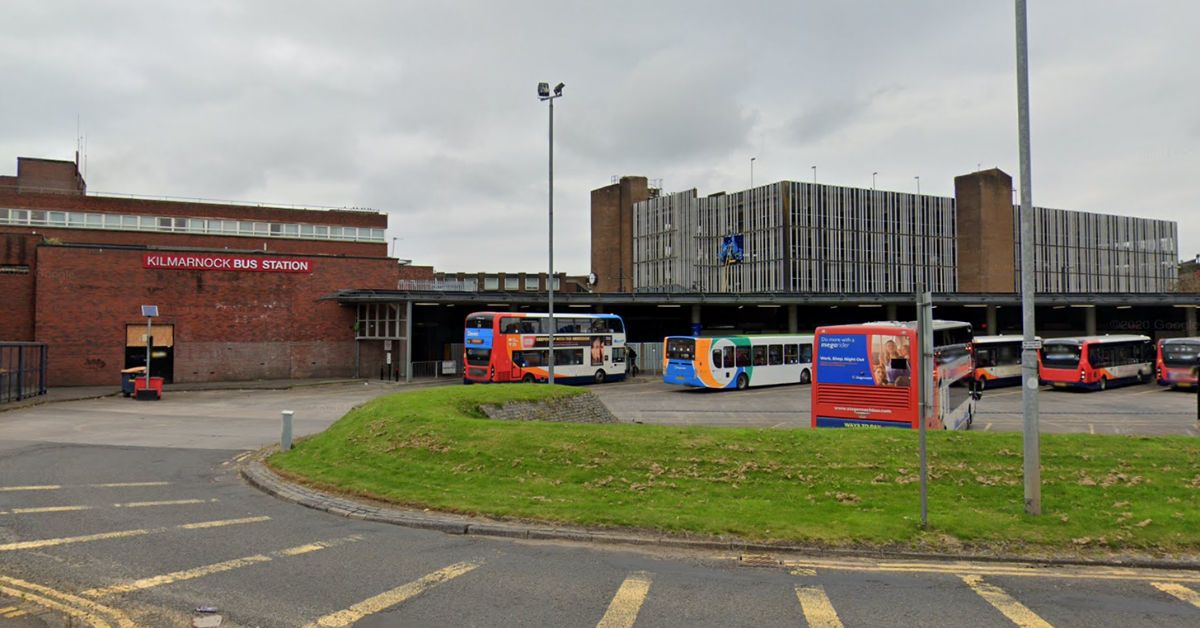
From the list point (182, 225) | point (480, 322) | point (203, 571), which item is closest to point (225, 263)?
point (480, 322)

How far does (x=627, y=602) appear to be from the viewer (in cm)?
627

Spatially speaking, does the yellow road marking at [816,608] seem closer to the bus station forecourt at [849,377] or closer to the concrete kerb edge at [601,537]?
the concrete kerb edge at [601,537]

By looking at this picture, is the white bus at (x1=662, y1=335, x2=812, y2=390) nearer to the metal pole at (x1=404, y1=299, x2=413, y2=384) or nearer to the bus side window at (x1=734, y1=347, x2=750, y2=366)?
the bus side window at (x1=734, y1=347, x2=750, y2=366)

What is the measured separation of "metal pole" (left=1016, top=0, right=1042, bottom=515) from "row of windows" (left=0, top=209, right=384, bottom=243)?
5593 centimetres

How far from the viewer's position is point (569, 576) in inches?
277

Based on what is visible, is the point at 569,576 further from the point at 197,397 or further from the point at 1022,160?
the point at 197,397

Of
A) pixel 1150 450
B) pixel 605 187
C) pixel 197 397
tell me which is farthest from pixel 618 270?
pixel 1150 450

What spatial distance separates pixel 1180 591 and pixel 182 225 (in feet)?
200

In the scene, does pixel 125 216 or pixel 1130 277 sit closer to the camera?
pixel 125 216

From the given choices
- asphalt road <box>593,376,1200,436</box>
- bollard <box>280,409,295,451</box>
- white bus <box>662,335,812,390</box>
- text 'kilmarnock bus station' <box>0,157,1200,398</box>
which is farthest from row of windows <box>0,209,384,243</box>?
bollard <box>280,409,295,451</box>

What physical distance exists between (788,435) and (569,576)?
250 inches

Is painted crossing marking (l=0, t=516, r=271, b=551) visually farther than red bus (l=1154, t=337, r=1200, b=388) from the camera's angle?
No

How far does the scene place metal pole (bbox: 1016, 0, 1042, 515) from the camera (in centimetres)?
876

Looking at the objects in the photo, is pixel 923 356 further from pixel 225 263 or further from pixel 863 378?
pixel 225 263
